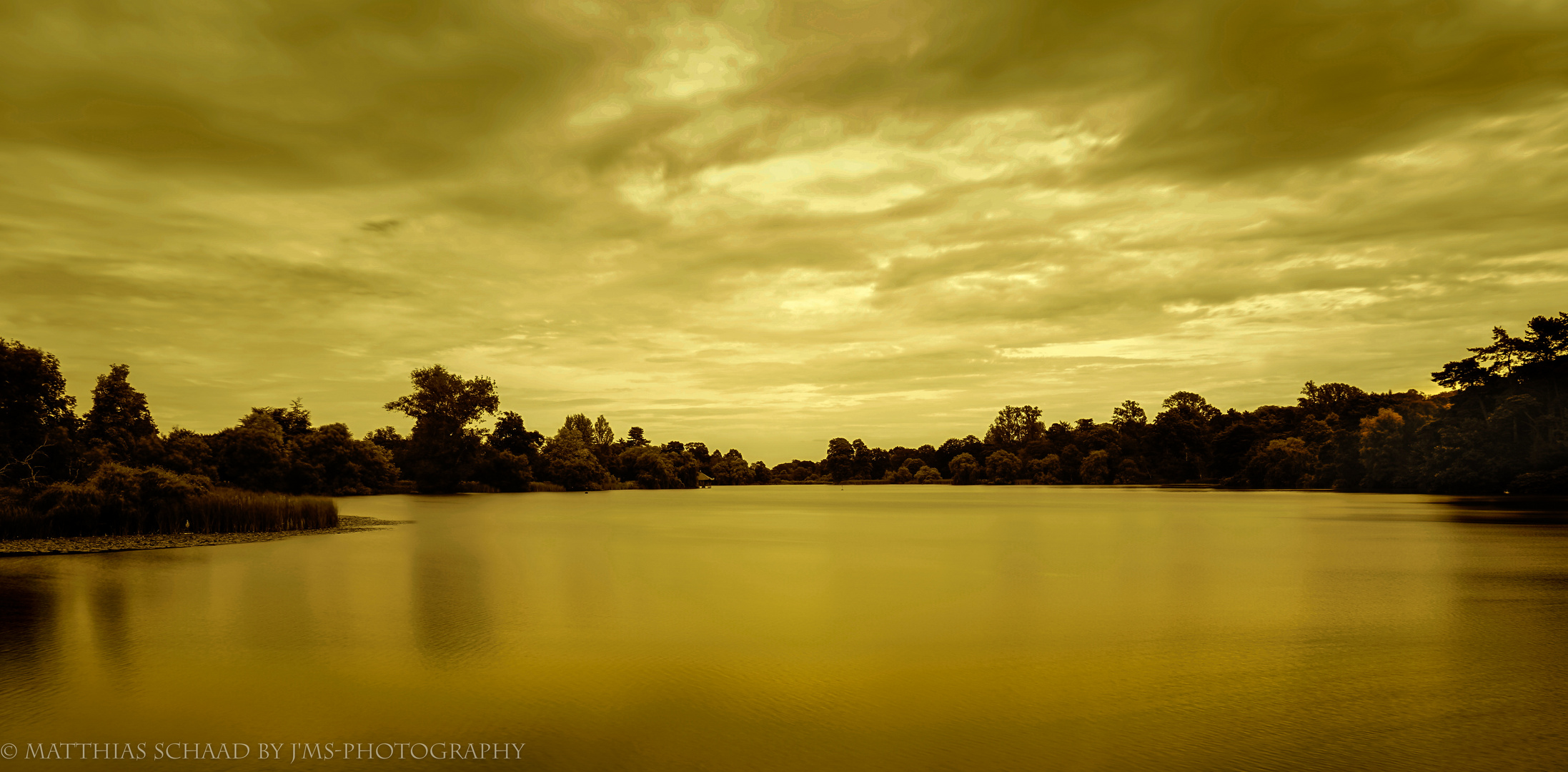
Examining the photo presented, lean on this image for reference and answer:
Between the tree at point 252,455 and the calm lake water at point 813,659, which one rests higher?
the tree at point 252,455

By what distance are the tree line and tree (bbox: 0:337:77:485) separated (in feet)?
0.19

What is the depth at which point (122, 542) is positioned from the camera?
27.5 m

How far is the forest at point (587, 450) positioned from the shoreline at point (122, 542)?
3.57 feet

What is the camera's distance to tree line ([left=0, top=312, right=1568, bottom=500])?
32.2 meters

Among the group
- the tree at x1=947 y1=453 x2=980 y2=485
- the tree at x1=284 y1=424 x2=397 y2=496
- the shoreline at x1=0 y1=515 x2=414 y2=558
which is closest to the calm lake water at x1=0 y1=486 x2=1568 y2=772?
the shoreline at x1=0 y1=515 x2=414 y2=558

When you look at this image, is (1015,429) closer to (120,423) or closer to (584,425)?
(584,425)

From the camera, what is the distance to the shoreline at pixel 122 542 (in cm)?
2517

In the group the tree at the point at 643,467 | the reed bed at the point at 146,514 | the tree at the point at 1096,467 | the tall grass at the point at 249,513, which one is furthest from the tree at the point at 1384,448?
the tree at the point at 643,467

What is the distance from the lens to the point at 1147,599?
17.1m

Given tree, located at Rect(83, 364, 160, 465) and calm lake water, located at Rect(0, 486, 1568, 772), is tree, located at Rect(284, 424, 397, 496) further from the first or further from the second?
calm lake water, located at Rect(0, 486, 1568, 772)

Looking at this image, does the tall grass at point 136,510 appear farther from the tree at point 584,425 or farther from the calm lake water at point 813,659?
the tree at point 584,425

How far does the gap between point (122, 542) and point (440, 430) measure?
71098 millimetres

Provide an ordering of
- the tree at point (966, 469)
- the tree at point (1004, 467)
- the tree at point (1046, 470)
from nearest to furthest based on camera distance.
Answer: the tree at point (1046, 470)
the tree at point (1004, 467)
the tree at point (966, 469)

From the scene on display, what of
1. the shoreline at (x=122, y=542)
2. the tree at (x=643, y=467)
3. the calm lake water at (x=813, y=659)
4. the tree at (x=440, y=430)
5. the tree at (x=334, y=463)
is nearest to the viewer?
the calm lake water at (x=813, y=659)
